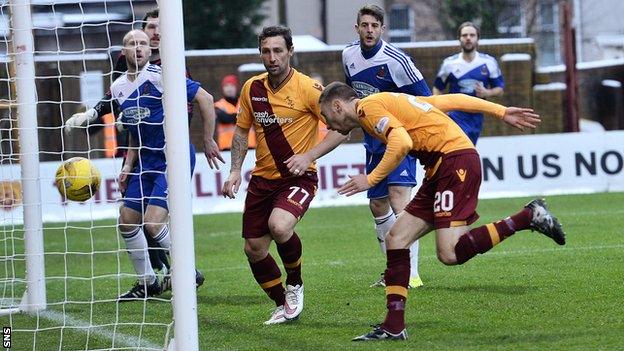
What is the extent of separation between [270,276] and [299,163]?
98cm

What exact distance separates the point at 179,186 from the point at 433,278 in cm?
387

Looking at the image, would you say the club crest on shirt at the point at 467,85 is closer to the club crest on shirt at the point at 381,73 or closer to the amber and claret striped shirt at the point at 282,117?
the club crest on shirt at the point at 381,73

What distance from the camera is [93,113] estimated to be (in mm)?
9766

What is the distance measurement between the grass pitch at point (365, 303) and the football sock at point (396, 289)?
141mm

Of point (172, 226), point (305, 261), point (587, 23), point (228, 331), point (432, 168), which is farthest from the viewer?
point (587, 23)

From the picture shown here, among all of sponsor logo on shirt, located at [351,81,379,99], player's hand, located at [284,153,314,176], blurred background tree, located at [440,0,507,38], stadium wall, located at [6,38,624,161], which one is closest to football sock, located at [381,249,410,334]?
player's hand, located at [284,153,314,176]

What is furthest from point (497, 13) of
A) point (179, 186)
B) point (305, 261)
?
point (179, 186)

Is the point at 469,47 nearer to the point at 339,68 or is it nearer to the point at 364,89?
the point at 364,89

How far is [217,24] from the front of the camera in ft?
116

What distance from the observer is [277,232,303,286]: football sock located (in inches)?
341

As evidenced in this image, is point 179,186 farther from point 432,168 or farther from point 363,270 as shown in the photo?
point 363,270

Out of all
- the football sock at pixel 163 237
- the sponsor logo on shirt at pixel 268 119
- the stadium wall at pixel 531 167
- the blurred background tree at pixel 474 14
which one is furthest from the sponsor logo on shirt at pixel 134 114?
the blurred background tree at pixel 474 14

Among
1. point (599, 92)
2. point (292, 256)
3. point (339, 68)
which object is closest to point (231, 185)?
point (292, 256)

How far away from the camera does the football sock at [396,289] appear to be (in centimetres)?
758
